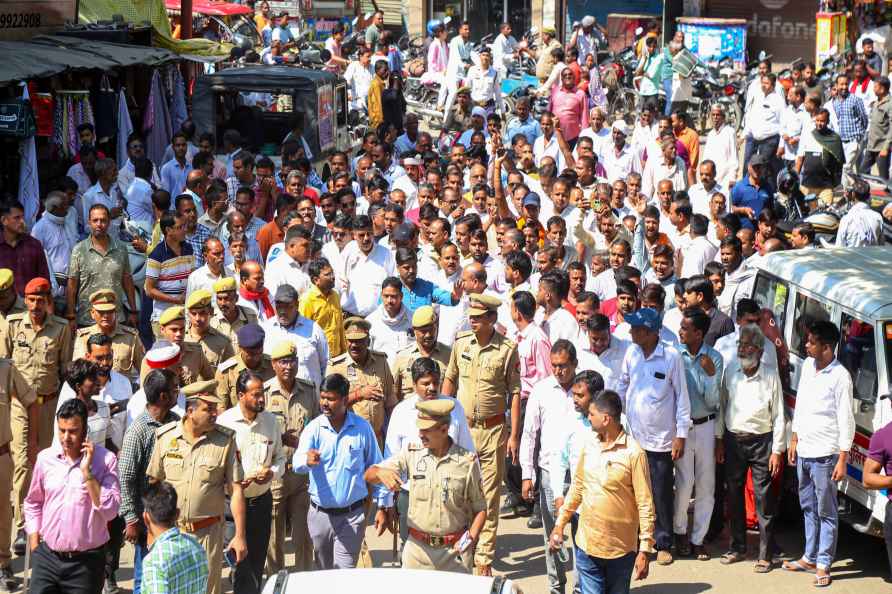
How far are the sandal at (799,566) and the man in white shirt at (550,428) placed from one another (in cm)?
172

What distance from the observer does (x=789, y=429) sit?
9.39 meters

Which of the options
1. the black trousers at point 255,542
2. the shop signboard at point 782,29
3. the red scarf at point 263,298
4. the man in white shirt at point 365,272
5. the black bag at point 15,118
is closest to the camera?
the black trousers at point 255,542

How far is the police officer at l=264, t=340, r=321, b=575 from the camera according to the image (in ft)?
27.6

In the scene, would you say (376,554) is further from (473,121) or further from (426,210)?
(473,121)

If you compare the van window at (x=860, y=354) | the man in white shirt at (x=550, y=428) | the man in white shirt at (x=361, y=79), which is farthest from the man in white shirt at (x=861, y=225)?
the man in white shirt at (x=361, y=79)

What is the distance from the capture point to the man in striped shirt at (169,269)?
1127cm

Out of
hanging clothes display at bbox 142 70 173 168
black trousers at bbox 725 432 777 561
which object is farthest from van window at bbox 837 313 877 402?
hanging clothes display at bbox 142 70 173 168

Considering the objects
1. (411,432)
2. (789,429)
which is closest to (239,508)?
(411,432)

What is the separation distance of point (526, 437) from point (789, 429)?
205 centimetres

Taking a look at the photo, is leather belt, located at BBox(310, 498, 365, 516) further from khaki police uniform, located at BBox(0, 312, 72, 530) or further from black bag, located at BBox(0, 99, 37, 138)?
black bag, located at BBox(0, 99, 37, 138)

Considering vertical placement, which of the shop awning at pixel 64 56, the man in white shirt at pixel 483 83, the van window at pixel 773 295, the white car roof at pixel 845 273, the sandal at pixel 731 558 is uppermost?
the shop awning at pixel 64 56

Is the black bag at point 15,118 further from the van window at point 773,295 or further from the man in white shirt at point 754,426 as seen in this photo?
the man in white shirt at point 754,426

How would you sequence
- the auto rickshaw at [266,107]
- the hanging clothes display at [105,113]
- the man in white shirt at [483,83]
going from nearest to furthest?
1. the hanging clothes display at [105,113]
2. the auto rickshaw at [266,107]
3. the man in white shirt at [483,83]

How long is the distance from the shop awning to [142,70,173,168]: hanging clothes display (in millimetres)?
416
